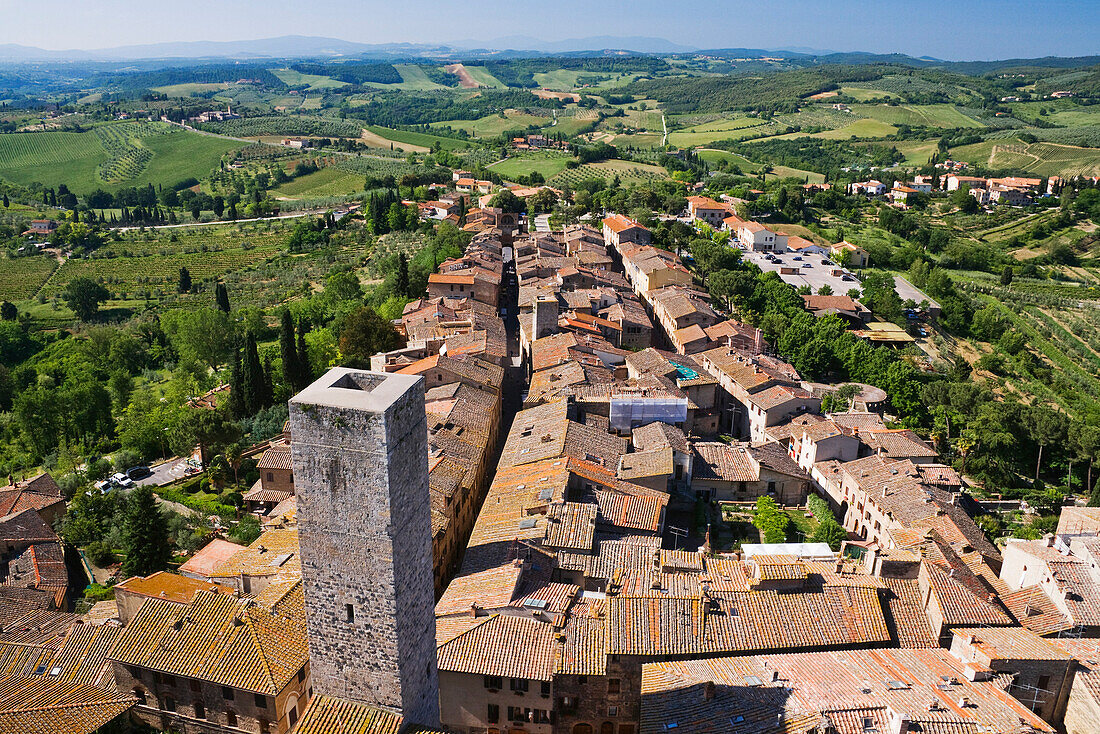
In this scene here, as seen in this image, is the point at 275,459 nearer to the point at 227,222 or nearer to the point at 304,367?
the point at 304,367

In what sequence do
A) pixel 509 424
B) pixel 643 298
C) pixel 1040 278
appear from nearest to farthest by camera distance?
pixel 509 424 → pixel 643 298 → pixel 1040 278

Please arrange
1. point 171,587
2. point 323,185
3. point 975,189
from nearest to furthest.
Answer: point 171,587 < point 975,189 < point 323,185

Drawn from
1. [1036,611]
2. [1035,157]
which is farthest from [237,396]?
[1035,157]

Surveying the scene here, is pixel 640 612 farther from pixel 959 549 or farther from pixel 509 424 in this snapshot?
pixel 509 424

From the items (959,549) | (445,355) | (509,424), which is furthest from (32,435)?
(959,549)

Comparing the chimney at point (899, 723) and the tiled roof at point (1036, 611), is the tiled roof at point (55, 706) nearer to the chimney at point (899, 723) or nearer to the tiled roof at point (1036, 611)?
the chimney at point (899, 723)

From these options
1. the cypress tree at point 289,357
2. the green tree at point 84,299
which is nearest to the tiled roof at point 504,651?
the cypress tree at point 289,357

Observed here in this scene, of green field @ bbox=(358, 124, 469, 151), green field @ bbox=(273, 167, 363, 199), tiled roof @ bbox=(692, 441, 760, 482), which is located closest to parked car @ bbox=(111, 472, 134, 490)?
tiled roof @ bbox=(692, 441, 760, 482)
